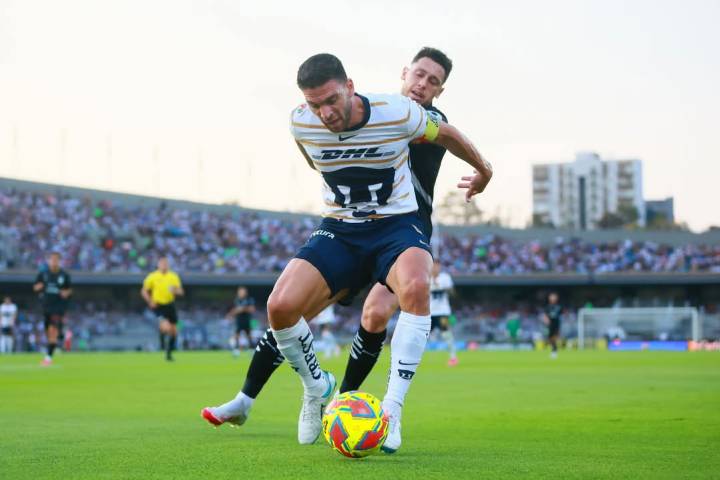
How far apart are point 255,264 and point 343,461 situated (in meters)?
52.3

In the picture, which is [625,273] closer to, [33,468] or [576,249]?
[576,249]

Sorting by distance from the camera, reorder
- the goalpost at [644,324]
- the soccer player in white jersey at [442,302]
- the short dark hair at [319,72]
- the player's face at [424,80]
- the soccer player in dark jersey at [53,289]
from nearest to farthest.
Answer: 1. the short dark hair at [319,72]
2. the player's face at [424,80]
3. the soccer player in dark jersey at [53,289]
4. the soccer player in white jersey at [442,302]
5. the goalpost at [644,324]

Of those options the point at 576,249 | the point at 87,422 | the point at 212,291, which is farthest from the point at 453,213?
the point at 87,422

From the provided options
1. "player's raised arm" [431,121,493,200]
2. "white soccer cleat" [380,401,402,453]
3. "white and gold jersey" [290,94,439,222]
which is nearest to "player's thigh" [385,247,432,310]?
"white and gold jersey" [290,94,439,222]

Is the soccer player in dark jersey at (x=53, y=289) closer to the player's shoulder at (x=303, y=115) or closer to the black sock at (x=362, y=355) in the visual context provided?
the black sock at (x=362, y=355)

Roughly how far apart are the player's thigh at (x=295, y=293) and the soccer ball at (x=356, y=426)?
0.80 metres

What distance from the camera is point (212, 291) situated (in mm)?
61281

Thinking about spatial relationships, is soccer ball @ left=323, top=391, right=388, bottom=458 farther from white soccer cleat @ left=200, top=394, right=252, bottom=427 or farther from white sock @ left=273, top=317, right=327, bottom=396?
white soccer cleat @ left=200, top=394, right=252, bottom=427

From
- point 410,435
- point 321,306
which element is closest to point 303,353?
point 321,306

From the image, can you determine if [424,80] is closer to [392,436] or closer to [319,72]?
[319,72]

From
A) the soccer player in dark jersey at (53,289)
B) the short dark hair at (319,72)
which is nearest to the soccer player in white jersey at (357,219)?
the short dark hair at (319,72)

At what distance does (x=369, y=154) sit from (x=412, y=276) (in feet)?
2.60

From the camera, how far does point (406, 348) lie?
20.0 ft

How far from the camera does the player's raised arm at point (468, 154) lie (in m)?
6.56
